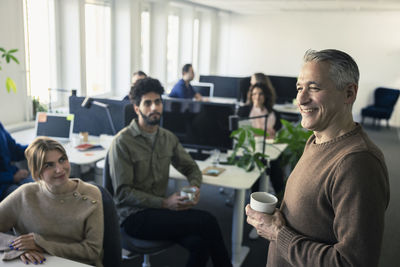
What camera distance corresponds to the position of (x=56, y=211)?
5.95 feet

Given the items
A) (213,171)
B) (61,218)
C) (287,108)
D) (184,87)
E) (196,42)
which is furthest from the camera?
(196,42)

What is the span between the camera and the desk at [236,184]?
274 cm

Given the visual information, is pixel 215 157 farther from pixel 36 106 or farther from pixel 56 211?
pixel 36 106

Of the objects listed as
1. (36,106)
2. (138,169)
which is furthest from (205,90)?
(138,169)

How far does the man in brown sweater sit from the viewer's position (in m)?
1.00

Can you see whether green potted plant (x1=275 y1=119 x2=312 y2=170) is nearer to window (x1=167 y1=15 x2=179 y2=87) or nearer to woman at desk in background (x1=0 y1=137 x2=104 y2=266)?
woman at desk in background (x1=0 y1=137 x2=104 y2=266)

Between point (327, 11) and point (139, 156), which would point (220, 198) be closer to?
point (139, 156)

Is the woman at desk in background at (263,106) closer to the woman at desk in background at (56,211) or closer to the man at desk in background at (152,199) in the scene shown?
the man at desk in background at (152,199)

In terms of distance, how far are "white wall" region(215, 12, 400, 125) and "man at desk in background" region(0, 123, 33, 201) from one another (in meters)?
7.88

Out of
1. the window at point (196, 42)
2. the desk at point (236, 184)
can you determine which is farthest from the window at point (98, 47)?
the window at point (196, 42)

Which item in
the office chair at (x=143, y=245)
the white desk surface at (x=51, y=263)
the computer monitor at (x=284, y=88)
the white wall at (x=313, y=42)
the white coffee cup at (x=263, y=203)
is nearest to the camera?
the white coffee cup at (x=263, y=203)

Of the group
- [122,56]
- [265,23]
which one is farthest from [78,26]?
[265,23]

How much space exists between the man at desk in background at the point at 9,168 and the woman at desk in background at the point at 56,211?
0.99m

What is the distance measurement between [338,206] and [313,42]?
9.38m
